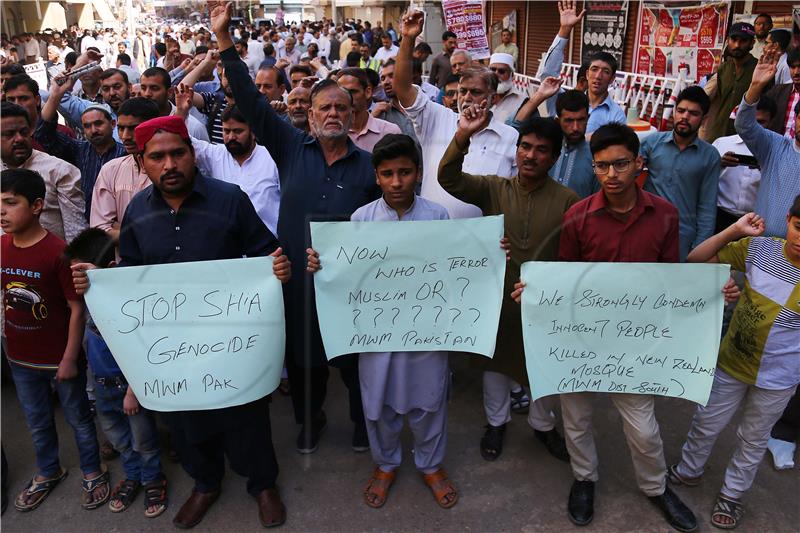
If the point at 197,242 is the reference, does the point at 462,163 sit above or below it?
above

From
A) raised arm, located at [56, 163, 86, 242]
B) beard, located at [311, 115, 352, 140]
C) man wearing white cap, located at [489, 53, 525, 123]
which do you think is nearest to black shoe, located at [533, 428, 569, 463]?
beard, located at [311, 115, 352, 140]

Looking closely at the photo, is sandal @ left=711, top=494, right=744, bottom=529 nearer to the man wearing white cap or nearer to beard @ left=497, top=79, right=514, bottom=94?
the man wearing white cap

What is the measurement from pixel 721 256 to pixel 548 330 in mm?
819

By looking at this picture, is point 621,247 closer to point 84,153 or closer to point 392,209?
point 392,209

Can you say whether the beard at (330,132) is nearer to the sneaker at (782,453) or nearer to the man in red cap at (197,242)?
the man in red cap at (197,242)

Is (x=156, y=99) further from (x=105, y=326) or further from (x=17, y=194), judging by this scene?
(x=105, y=326)

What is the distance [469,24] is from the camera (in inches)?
226

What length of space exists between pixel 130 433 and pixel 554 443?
222cm

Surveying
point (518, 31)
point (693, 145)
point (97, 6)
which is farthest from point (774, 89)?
point (97, 6)

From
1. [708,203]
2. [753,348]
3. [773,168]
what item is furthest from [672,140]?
[753,348]

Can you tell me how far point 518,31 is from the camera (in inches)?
671

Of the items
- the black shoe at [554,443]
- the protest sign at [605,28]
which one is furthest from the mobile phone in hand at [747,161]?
the protest sign at [605,28]

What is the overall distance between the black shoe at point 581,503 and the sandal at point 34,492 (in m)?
2.60

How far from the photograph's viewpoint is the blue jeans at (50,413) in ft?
9.64
